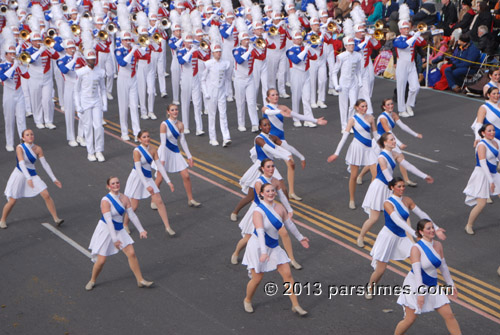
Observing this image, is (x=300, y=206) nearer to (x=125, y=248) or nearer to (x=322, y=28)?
(x=125, y=248)

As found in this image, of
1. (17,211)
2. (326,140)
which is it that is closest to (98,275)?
(17,211)

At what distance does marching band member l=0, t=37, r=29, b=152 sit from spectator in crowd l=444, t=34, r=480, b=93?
41.9ft

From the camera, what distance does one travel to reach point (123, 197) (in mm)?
12875

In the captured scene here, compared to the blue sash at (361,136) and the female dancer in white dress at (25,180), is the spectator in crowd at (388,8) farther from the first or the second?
the female dancer in white dress at (25,180)

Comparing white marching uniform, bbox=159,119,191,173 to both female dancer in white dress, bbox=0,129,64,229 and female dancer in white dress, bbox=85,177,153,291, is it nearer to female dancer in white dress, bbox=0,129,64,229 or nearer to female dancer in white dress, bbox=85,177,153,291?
female dancer in white dress, bbox=0,129,64,229

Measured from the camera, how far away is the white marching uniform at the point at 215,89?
2083cm

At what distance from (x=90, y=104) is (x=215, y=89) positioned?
332 cm

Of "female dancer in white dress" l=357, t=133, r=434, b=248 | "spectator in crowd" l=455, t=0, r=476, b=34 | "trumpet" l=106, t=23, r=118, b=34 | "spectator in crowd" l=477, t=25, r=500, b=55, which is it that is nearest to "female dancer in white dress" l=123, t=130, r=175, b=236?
"female dancer in white dress" l=357, t=133, r=434, b=248

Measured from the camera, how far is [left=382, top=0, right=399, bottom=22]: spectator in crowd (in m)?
29.5

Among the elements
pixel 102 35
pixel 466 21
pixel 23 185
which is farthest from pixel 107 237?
pixel 466 21

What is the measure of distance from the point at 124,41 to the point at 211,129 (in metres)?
3.39

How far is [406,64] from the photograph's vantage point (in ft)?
75.2

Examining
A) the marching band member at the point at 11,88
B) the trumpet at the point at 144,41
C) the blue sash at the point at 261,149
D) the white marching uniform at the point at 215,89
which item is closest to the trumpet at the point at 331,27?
the white marching uniform at the point at 215,89

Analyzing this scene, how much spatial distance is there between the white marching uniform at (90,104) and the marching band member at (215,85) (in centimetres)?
278
